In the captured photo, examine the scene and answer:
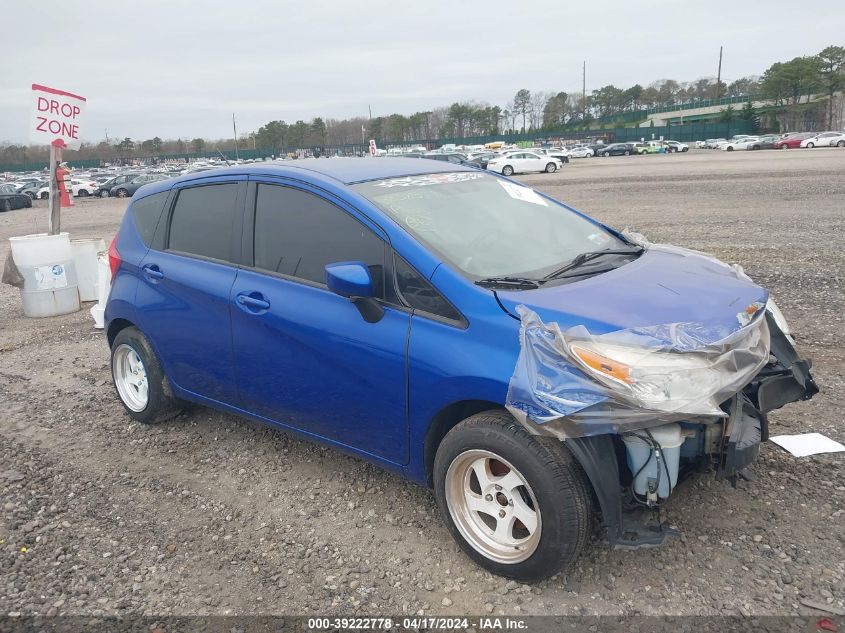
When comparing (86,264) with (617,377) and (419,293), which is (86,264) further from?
(617,377)

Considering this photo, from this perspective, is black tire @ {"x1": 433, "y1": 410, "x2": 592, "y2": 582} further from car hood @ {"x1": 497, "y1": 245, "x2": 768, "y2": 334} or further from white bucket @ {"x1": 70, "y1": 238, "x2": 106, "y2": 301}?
white bucket @ {"x1": 70, "y1": 238, "x2": 106, "y2": 301}

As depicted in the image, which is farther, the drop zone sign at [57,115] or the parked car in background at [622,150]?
the parked car in background at [622,150]

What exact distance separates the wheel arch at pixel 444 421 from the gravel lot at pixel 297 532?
456mm

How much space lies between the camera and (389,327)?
3.12m

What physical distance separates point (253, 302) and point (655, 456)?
7.46 feet

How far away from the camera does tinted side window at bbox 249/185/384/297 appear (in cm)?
333

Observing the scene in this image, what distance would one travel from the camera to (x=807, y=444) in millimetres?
3904

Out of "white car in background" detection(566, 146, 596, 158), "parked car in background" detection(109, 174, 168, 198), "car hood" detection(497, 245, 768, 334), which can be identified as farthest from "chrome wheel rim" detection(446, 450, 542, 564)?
"white car in background" detection(566, 146, 596, 158)

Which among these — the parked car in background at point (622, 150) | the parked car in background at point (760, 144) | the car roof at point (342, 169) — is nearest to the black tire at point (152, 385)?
the car roof at point (342, 169)

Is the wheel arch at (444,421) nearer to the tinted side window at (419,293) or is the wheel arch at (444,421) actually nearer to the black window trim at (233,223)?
the tinted side window at (419,293)

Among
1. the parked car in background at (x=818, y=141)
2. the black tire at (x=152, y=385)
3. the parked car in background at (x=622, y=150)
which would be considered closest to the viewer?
the black tire at (x=152, y=385)

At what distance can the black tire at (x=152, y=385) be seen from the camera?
180 inches

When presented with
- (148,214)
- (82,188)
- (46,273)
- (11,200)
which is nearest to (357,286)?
(148,214)

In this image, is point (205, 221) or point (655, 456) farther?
point (205, 221)
